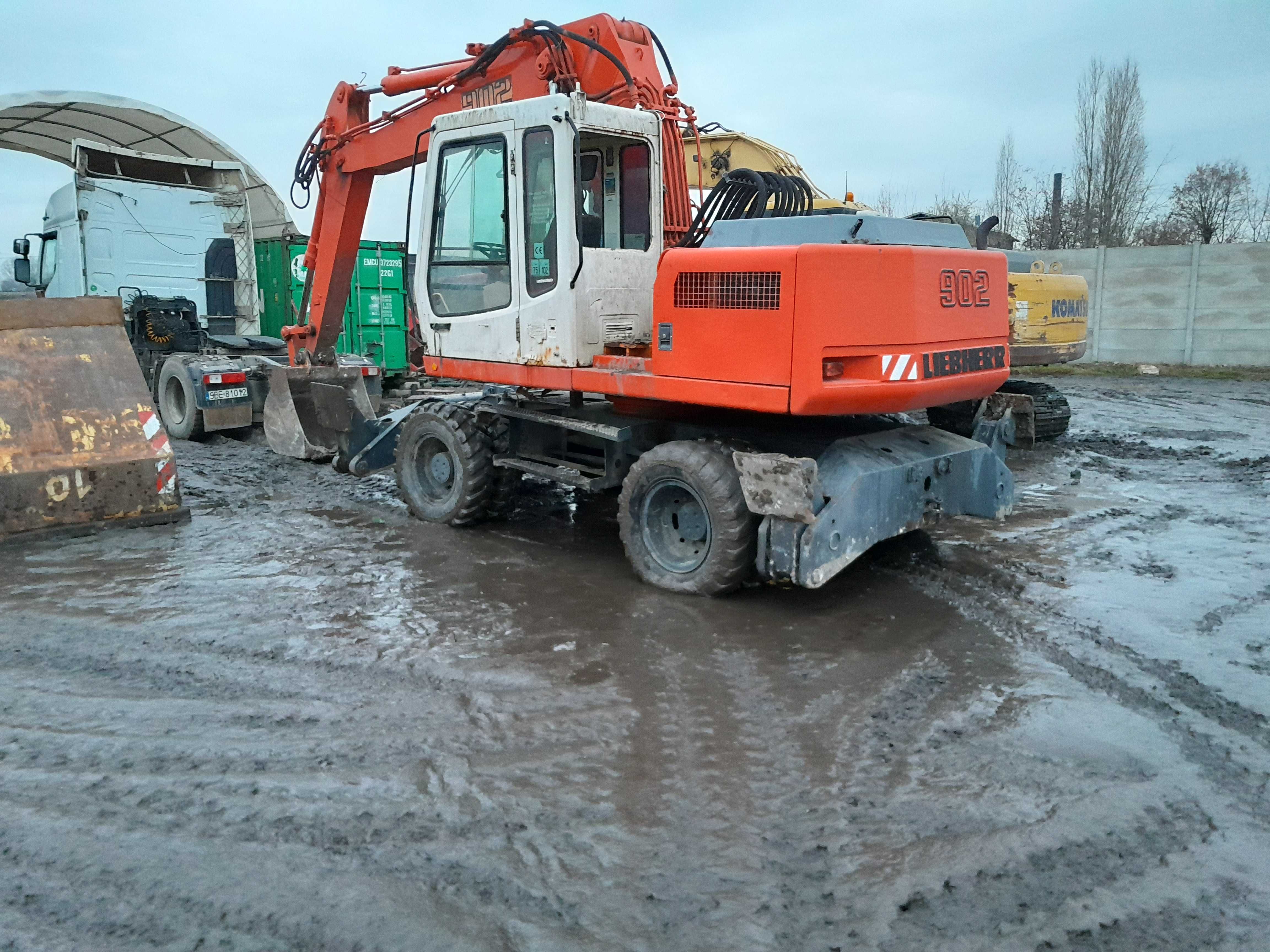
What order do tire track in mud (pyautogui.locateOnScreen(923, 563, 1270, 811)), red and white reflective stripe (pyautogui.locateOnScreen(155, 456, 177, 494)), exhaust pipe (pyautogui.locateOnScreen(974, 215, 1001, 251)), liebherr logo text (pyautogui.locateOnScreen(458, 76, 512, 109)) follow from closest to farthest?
tire track in mud (pyautogui.locateOnScreen(923, 563, 1270, 811)), liebherr logo text (pyautogui.locateOnScreen(458, 76, 512, 109)), red and white reflective stripe (pyautogui.locateOnScreen(155, 456, 177, 494)), exhaust pipe (pyautogui.locateOnScreen(974, 215, 1001, 251))

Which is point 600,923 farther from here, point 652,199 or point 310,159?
point 310,159

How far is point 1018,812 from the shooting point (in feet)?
9.90

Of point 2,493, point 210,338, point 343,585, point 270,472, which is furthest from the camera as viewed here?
point 210,338

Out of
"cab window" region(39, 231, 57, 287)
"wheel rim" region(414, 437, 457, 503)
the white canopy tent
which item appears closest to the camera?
"wheel rim" region(414, 437, 457, 503)

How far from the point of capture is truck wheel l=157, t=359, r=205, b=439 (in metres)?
10.0

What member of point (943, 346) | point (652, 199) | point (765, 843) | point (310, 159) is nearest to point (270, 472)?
point (310, 159)

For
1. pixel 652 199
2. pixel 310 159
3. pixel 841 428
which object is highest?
pixel 310 159

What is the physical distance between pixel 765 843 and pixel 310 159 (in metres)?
6.84

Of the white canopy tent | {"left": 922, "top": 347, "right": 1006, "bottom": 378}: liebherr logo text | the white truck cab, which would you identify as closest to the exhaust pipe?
{"left": 922, "top": 347, "right": 1006, "bottom": 378}: liebherr logo text

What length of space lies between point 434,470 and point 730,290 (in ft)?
9.88

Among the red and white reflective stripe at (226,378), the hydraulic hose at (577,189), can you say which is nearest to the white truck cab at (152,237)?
the red and white reflective stripe at (226,378)

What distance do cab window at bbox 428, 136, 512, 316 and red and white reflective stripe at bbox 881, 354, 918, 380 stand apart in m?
2.38

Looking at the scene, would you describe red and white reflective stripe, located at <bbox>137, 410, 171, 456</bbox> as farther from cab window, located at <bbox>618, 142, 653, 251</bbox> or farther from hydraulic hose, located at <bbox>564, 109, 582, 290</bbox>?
cab window, located at <bbox>618, 142, 653, 251</bbox>

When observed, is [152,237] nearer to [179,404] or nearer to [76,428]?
[179,404]
